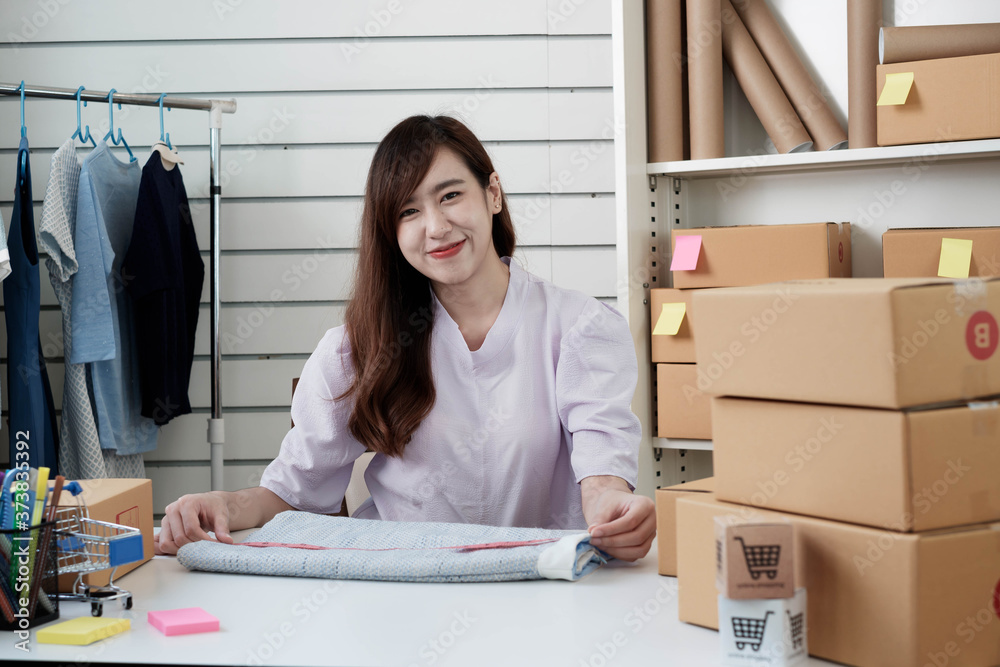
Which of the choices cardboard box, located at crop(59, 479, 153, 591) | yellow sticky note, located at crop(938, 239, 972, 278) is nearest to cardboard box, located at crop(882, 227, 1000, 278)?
yellow sticky note, located at crop(938, 239, 972, 278)

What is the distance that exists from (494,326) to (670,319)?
0.84 m

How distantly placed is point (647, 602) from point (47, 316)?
2546mm

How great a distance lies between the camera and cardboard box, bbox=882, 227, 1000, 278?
1.94 meters

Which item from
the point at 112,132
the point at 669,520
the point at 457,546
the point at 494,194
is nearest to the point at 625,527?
the point at 669,520

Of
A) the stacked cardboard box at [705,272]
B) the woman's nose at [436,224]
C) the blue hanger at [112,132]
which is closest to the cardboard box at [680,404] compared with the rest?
the stacked cardboard box at [705,272]

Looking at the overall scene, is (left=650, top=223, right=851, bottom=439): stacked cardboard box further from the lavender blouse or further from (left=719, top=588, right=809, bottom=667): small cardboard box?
(left=719, top=588, right=809, bottom=667): small cardboard box

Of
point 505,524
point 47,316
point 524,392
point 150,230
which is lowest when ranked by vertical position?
point 505,524

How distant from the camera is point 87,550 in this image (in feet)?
3.31

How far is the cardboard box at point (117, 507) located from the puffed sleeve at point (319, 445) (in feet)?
0.92

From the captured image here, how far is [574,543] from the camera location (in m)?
1.07

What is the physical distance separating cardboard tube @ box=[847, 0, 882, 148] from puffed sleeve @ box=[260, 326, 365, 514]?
145cm

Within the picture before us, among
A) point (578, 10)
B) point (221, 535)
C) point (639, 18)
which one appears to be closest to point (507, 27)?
point (578, 10)

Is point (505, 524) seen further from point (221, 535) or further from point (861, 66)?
point (861, 66)

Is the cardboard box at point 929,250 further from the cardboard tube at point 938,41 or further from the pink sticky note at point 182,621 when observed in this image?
the pink sticky note at point 182,621
